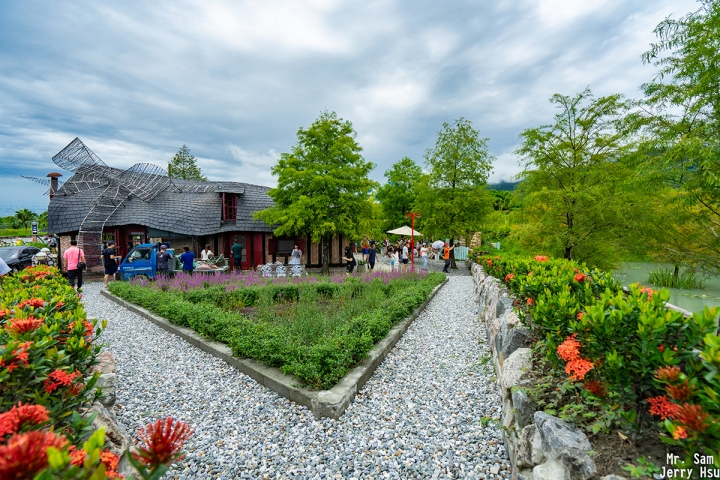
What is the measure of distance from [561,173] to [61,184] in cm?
2479

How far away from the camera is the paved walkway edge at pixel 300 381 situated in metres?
3.29

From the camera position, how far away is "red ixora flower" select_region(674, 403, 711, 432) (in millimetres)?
1355

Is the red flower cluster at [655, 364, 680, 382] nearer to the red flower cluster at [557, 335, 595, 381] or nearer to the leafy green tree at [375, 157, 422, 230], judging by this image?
the red flower cluster at [557, 335, 595, 381]

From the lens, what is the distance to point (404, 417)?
3.27 meters

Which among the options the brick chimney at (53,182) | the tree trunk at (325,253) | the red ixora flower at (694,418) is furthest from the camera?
the brick chimney at (53,182)

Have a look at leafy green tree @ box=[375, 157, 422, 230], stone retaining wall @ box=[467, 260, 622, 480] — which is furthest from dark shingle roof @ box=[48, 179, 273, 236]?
stone retaining wall @ box=[467, 260, 622, 480]

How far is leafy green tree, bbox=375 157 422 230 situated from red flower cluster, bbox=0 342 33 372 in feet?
86.4

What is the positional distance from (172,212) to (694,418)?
20207mm

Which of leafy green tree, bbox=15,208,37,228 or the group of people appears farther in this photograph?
leafy green tree, bbox=15,208,37,228

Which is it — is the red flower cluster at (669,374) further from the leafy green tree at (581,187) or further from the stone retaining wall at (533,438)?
the leafy green tree at (581,187)

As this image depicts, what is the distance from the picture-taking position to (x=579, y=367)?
2100 mm

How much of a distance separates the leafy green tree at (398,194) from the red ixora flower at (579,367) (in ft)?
83.6

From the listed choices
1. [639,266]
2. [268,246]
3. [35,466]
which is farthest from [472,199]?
[35,466]

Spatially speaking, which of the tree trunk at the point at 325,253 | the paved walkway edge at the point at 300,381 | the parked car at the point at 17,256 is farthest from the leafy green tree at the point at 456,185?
the parked car at the point at 17,256
